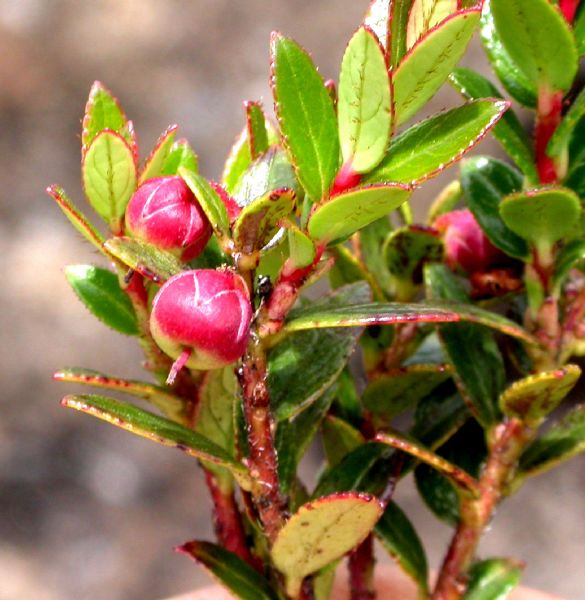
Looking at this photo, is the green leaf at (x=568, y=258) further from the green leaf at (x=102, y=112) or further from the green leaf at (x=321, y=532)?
the green leaf at (x=102, y=112)

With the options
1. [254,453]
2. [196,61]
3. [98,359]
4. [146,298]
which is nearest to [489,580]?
[254,453]

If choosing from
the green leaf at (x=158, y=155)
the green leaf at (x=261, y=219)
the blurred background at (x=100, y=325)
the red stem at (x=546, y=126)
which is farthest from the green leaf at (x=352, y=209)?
the blurred background at (x=100, y=325)

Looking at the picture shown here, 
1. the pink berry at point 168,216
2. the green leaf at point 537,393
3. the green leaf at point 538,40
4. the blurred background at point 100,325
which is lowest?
the green leaf at point 537,393

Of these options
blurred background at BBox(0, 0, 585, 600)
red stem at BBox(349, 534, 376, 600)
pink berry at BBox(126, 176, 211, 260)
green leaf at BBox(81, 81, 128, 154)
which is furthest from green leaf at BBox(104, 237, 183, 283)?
blurred background at BBox(0, 0, 585, 600)

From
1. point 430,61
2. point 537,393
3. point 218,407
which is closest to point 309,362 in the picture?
point 218,407

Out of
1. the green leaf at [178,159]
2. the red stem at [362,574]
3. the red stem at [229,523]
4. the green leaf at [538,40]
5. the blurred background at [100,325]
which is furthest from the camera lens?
the blurred background at [100,325]

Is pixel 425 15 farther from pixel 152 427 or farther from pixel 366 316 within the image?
pixel 152 427
